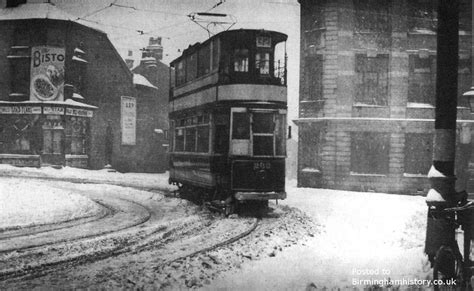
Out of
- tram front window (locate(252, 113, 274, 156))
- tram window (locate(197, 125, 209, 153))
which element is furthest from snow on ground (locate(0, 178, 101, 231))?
tram front window (locate(252, 113, 274, 156))

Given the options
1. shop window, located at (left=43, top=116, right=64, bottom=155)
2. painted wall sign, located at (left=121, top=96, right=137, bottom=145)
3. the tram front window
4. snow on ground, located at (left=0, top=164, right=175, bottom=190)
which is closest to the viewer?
the tram front window

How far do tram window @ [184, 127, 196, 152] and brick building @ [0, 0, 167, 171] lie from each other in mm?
4195

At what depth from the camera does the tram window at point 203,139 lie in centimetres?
1223

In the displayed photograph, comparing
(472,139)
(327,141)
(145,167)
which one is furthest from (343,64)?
(145,167)

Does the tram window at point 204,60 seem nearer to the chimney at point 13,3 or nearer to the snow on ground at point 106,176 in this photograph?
the chimney at point 13,3

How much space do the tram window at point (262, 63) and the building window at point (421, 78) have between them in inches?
477

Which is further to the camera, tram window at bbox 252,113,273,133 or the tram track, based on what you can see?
tram window at bbox 252,113,273,133

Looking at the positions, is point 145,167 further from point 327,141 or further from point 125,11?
point 125,11

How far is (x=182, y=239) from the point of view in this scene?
8961mm

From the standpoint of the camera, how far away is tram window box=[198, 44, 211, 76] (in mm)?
12312

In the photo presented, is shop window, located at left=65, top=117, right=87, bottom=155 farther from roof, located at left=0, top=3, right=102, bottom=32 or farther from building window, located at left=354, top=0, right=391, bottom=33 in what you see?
building window, located at left=354, top=0, right=391, bottom=33

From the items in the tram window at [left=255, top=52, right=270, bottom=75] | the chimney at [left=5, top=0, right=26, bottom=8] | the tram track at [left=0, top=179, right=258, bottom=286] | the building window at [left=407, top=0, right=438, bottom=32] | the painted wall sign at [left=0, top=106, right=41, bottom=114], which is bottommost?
the tram track at [left=0, top=179, right=258, bottom=286]

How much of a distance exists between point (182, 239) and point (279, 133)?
4.16 m

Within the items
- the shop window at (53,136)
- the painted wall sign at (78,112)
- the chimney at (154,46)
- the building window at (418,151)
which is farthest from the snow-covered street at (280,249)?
the painted wall sign at (78,112)
